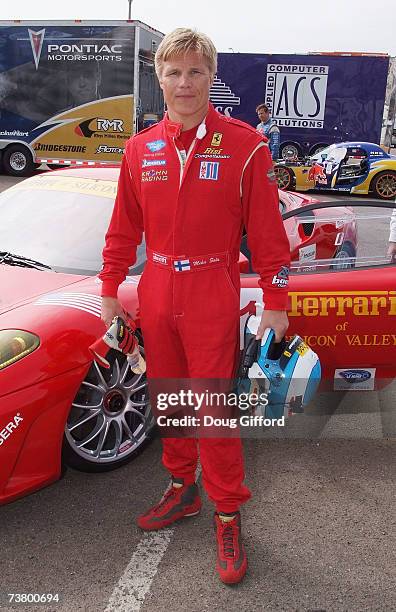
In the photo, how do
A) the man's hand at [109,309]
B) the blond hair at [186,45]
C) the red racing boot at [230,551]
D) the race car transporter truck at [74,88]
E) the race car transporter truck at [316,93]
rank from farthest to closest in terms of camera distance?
the race car transporter truck at [316,93]
the race car transporter truck at [74,88]
the man's hand at [109,309]
the red racing boot at [230,551]
the blond hair at [186,45]

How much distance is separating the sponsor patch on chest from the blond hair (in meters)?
0.35

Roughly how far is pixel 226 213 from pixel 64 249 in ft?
3.94

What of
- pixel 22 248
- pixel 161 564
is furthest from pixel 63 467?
pixel 22 248

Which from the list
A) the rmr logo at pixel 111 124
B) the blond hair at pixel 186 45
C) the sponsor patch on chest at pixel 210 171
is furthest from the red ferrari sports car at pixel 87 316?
the rmr logo at pixel 111 124

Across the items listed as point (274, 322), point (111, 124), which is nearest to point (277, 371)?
point (274, 322)

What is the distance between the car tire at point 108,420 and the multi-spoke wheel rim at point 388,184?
1062cm

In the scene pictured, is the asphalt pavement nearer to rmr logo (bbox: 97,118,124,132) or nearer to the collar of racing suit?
the collar of racing suit

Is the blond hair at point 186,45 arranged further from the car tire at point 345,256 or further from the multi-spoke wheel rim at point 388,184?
the multi-spoke wheel rim at point 388,184

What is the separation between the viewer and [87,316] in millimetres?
2566

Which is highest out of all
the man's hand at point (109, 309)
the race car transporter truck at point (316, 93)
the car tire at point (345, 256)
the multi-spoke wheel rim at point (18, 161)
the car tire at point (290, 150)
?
the race car transporter truck at point (316, 93)

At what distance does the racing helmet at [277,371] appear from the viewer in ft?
7.56

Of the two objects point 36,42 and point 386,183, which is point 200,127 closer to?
point 386,183

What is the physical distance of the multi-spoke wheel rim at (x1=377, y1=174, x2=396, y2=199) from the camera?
1238cm

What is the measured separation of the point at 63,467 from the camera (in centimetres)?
256
